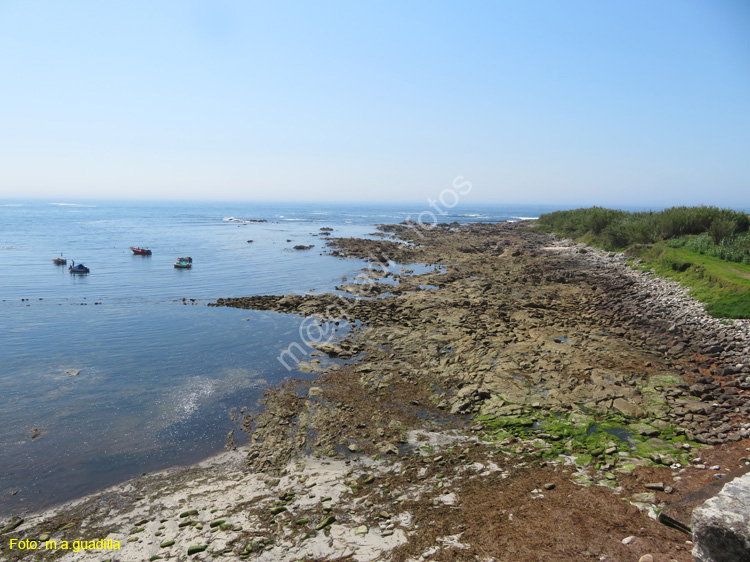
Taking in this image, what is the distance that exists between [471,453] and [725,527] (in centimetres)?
690

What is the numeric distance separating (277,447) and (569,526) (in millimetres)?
9155

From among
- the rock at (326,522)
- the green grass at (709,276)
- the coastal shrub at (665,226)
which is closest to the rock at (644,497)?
the rock at (326,522)

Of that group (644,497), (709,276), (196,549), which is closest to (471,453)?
(644,497)

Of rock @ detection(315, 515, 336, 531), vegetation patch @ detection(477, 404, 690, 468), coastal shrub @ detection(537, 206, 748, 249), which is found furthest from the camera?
coastal shrub @ detection(537, 206, 748, 249)

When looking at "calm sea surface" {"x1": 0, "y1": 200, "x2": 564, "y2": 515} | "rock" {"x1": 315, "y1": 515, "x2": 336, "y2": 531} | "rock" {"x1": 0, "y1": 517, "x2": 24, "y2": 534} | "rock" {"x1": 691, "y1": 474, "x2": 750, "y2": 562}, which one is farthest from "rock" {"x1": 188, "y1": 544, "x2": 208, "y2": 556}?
"rock" {"x1": 691, "y1": 474, "x2": 750, "y2": 562}

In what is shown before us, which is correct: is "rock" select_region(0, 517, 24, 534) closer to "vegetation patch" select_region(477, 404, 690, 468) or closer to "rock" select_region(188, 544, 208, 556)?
"rock" select_region(188, 544, 208, 556)

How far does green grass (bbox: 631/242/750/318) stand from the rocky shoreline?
3.50ft

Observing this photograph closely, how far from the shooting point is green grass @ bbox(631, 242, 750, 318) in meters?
21.9

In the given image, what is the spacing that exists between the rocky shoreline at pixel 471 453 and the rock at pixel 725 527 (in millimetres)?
1273

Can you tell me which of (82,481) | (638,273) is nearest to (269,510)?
(82,481)

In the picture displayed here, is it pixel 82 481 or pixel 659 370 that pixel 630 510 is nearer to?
pixel 659 370

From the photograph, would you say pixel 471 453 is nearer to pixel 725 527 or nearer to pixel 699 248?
pixel 725 527

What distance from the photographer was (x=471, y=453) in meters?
12.4

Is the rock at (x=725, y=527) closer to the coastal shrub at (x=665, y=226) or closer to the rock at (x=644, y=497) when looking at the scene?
the rock at (x=644, y=497)
